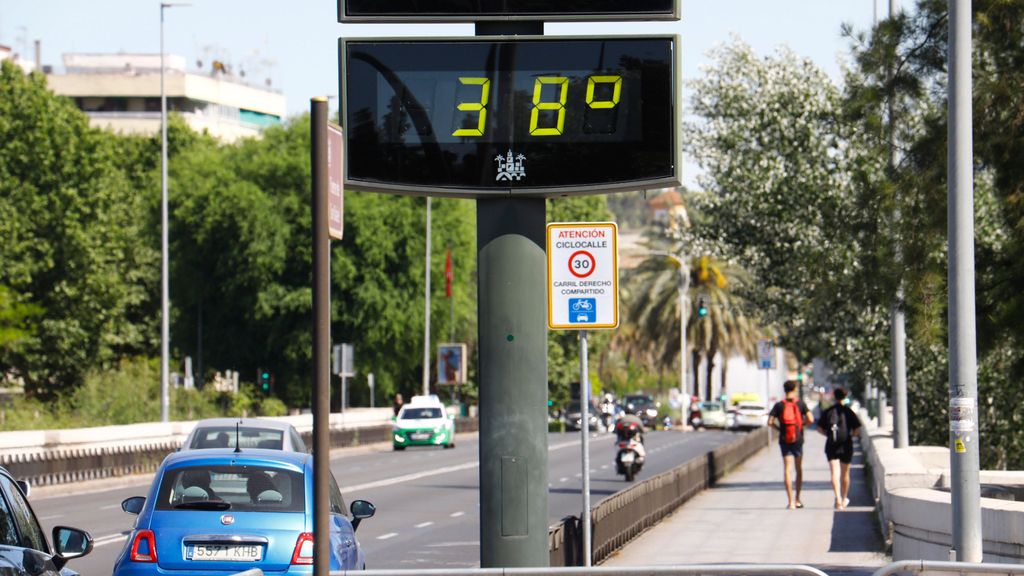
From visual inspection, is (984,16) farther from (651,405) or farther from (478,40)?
(651,405)

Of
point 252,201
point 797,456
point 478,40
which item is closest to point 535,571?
point 478,40

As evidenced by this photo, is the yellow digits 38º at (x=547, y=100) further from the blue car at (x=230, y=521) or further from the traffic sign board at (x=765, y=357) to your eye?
the traffic sign board at (x=765, y=357)

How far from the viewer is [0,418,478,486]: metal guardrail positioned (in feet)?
104

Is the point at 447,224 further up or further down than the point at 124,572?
further up

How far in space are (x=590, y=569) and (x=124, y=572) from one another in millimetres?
4588

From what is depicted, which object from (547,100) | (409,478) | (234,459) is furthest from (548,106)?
(409,478)

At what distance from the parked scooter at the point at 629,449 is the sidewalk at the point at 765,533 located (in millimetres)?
2065

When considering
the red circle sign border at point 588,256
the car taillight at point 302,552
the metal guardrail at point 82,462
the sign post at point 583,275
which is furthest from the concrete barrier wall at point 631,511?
the metal guardrail at point 82,462

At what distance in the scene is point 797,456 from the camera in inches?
1013

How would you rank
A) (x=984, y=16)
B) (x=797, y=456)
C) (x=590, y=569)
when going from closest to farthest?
(x=590, y=569), (x=984, y=16), (x=797, y=456)

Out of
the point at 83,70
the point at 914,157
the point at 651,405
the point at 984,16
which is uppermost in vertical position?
the point at 83,70

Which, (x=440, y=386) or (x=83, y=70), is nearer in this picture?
(x=440, y=386)

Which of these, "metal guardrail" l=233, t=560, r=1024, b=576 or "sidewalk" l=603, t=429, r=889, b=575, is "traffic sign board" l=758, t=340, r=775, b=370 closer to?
"sidewalk" l=603, t=429, r=889, b=575

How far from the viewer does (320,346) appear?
660cm
